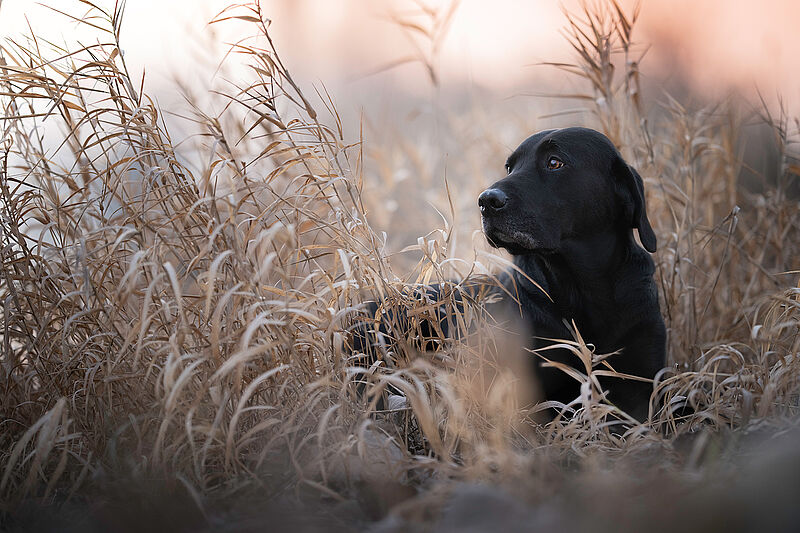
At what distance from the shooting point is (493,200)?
229cm

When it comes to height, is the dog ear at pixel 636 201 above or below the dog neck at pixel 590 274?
above

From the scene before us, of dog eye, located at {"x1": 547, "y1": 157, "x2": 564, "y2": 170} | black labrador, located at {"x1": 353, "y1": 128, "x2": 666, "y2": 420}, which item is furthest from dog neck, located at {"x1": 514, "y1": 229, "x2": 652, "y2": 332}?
dog eye, located at {"x1": 547, "y1": 157, "x2": 564, "y2": 170}

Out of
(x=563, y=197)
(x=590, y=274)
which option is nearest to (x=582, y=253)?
(x=590, y=274)

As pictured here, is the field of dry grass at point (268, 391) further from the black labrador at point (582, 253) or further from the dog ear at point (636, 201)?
the dog ear at point (636, 201)

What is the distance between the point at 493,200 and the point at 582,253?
41cm

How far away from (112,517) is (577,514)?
0.98m

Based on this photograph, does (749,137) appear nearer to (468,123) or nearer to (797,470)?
(468,123)

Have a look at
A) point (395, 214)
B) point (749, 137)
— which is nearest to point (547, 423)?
point (395, 214)

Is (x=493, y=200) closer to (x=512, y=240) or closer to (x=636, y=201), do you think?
(x=512, y=240)

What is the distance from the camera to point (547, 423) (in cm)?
224

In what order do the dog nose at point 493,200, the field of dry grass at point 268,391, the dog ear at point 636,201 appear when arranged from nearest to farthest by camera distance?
the field of dry grass at point 268,391, the dog nose at point 493,200, the dog ear at point 636,201

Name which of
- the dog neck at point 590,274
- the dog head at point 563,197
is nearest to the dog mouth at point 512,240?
the dog head at point 563,197

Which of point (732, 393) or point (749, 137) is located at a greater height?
point (749, 137)

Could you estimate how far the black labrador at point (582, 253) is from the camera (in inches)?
92.1
